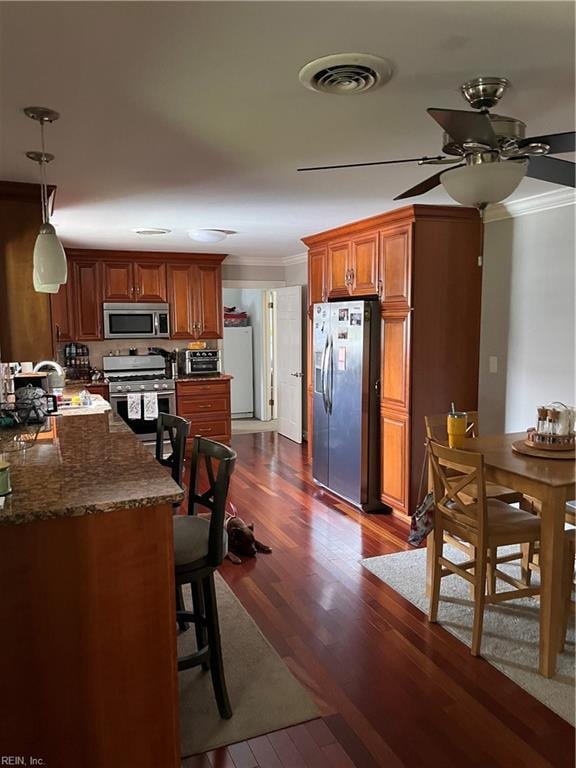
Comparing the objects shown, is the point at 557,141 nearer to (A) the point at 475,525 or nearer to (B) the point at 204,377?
(A) the point at 475,525

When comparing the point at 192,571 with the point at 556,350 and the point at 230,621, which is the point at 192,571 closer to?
the point at 230,621

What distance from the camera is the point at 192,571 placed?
6.84 ft

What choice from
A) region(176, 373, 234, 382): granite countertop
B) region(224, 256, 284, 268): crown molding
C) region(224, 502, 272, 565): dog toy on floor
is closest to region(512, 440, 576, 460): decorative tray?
region(224, 502, 272, 565): dog toy on floor

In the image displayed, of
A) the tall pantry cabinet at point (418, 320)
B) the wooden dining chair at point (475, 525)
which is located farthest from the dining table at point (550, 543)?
the tall pantry cabinet at point (418, 320)

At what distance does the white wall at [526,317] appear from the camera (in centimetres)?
365

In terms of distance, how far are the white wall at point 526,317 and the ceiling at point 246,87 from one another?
543 millimetres

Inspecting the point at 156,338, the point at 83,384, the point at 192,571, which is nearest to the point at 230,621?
the point at 192,571

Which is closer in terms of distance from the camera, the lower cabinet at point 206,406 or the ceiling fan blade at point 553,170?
the ceiling fan blade at point 553,170

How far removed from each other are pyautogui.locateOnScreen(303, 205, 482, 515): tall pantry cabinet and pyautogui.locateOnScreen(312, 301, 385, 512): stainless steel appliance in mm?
83

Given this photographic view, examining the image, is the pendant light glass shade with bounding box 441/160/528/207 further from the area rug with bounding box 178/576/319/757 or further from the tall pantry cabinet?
the tall pantry cabinet

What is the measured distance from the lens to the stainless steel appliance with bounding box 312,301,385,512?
4395mm

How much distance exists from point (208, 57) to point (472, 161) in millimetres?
901

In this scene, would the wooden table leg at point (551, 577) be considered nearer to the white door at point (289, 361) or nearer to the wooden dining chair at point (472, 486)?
the wooden dining chair at point (472, 486)

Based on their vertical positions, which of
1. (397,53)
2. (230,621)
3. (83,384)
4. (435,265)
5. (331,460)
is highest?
(397,53)
